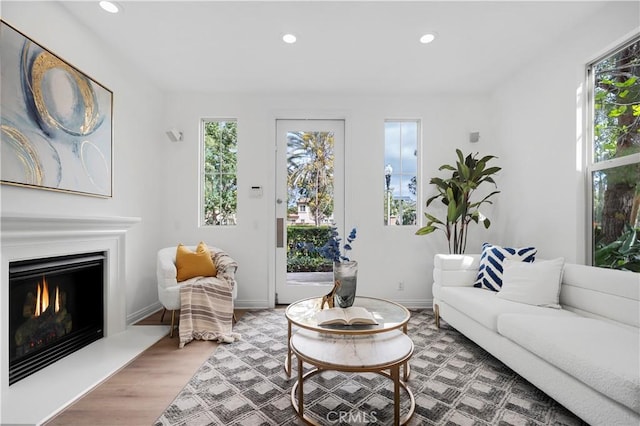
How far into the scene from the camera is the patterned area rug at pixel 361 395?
1.51 meters

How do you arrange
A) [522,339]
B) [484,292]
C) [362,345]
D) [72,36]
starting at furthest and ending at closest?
[484,292] < [72,36] < [522,339] < [362,345]

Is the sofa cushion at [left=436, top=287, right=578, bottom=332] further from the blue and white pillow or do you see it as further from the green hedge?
the green hedge

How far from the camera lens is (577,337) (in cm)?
152

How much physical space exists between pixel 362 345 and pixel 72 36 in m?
2.99

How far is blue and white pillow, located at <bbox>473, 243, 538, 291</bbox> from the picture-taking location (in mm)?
2502

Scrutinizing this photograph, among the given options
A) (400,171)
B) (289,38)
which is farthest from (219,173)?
(400,171)

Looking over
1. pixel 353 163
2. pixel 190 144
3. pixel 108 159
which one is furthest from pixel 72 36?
pixel 353 163

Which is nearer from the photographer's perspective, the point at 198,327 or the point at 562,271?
the point at 562,271

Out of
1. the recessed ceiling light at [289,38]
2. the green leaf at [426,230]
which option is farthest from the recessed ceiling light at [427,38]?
the green leaf at [426,230]

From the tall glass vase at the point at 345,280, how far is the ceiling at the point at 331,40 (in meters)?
1.81

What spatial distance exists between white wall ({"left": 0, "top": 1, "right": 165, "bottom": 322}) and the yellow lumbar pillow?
0.48 meters

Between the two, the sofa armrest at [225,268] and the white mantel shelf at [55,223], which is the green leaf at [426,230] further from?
the white mantel shelf at [55,223]

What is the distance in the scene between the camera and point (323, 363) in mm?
1351

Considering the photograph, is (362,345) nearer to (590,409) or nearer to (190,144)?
(590,409)
